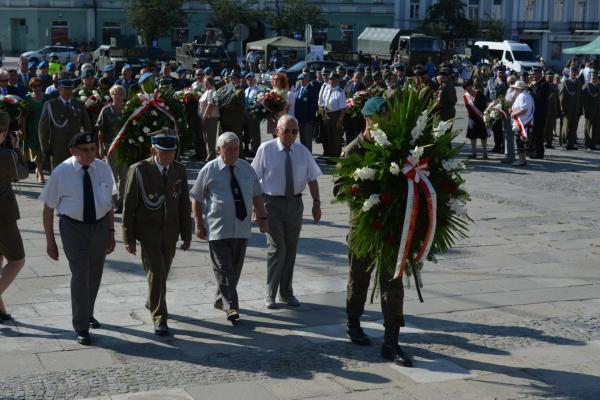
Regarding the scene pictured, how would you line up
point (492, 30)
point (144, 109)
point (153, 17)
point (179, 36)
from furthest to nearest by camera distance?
point (492, 30)
point (179, 36)
point (153, 17)
point (144, 109)

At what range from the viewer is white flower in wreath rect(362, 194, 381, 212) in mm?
7874

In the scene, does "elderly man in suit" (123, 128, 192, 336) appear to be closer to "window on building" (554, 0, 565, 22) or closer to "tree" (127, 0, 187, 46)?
"tree" (127, 0, 187, 46)

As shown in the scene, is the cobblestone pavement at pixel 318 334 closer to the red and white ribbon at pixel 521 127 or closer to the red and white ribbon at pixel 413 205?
the red and white ribbon at pixel 413 205

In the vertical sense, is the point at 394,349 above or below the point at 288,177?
below

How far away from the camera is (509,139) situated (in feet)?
67.8

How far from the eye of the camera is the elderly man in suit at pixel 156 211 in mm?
8695

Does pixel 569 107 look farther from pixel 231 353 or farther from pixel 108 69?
pixel 231 353

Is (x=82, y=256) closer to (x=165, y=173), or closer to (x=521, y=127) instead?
(x=165, y=173)

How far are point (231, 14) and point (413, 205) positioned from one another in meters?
59.5

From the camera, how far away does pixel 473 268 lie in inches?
456

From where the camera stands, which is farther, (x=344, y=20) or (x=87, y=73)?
(x=344, y=20)

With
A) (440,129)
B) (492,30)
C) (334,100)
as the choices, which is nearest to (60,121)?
(334,100)

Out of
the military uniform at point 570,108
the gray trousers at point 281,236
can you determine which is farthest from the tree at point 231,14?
the gray trousers at point 281,236

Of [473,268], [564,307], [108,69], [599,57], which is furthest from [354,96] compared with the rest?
[599,57]
